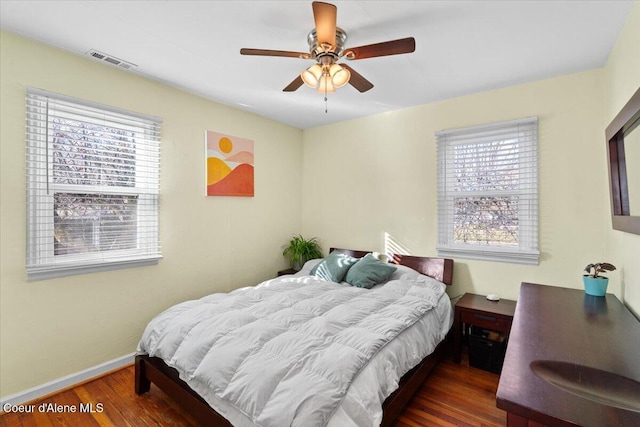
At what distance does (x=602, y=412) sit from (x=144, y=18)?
2.83 m

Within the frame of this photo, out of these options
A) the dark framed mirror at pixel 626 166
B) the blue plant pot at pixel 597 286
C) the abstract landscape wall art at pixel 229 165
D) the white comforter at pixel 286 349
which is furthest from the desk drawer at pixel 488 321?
the abstract landscape wall art at pixel 229 165

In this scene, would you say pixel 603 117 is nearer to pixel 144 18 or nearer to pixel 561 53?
pixel 561 53

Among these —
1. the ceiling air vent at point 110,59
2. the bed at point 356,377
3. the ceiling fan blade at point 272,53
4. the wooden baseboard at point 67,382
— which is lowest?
the wooden baseboard at point 67,382

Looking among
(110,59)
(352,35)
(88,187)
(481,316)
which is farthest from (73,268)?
A: (481,316)

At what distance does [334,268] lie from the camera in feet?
10.9

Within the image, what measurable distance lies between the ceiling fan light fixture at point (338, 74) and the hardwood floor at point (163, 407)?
2.29 m

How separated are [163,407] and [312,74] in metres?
2.51

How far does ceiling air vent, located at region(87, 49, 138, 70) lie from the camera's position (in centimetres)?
233

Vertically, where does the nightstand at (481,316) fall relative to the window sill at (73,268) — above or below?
below

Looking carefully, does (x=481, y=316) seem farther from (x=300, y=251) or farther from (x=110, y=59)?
(x=110, y=59)

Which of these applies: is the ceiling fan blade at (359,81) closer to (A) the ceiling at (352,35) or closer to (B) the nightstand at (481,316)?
(A) the ceiling at (352,35)

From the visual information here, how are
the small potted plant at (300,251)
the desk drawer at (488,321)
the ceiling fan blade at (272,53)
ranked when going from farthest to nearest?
the small potted plant at (300,251) → the desk drawer at (488,321) → the ceiling fan blade at (272,53)

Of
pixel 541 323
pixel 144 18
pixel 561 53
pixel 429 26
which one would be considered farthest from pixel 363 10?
pixel 541 323

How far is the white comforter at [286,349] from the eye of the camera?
4.55ft
